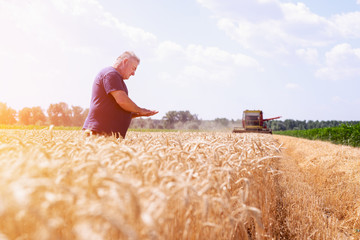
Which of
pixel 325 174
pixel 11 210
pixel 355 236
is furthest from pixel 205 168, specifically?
pixel 325 174

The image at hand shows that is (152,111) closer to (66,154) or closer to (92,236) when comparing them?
(66,154)

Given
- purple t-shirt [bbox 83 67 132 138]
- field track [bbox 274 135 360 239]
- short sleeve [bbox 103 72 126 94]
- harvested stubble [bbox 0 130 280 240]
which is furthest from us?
purple t-shirt [bbox 83 67 132 138]

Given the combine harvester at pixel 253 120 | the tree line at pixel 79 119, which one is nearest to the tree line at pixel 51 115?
the tree line at pixel 79 119

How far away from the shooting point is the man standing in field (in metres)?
4.50

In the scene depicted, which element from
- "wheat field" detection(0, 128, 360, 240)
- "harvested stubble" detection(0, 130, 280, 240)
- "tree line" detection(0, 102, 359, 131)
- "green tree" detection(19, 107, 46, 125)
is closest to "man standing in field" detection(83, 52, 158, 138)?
"wheat field" detection(0, 128, 360, 240)

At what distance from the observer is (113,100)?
15.7 feet

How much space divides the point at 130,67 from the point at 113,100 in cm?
62

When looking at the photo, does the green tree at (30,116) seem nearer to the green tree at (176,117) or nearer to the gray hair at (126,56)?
the green tree at (176,117)

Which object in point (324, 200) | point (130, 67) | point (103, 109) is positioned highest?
point (130, 67)

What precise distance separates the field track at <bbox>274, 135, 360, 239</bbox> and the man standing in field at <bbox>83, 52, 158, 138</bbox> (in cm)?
252

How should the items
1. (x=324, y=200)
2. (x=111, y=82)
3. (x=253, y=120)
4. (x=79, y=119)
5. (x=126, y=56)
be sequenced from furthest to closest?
(x=79, y=119)
(x=253, y=120)
(x=324, y=200)
(x=126, y=56)
(x=111, y=82)

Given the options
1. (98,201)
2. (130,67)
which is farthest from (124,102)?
(98,201)

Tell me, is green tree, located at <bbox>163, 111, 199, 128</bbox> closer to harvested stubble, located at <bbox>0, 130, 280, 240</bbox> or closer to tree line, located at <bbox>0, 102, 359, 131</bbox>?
tree line, located at <bbox>0, 102, 359, 131</bbox>

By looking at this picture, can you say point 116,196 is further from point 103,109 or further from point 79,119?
point 79,119
